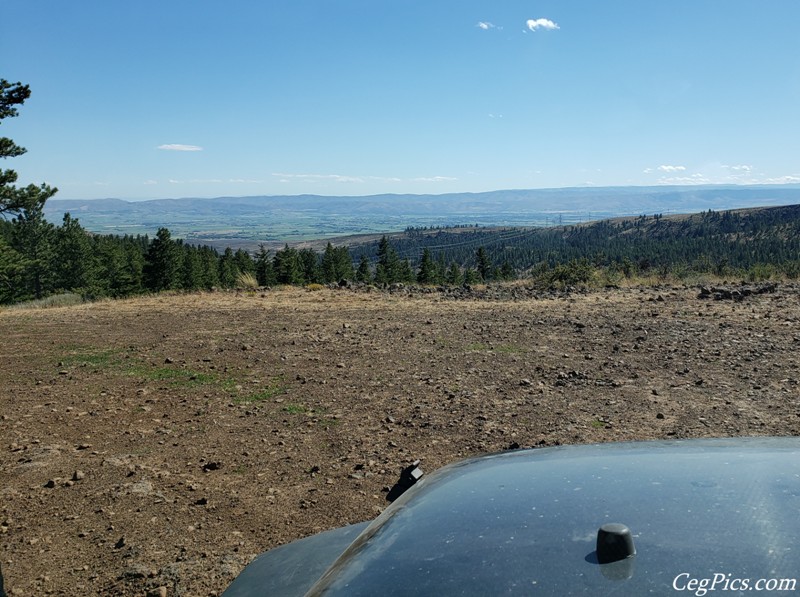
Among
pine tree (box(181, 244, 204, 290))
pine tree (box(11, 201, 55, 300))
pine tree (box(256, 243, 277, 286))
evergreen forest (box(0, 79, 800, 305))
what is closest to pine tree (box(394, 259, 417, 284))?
evergreen forest (box(0, 79, 800, 305))

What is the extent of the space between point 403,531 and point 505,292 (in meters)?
14.9

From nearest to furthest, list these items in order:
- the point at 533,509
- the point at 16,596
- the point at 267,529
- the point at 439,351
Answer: the point at 533,509
the point at 16,596
the point at 267,529
the point at 439,351

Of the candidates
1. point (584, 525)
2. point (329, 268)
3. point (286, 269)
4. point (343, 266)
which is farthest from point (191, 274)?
point (584, 525)

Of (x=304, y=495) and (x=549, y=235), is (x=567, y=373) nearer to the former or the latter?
(x=304, y=495)

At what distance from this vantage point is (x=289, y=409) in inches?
269

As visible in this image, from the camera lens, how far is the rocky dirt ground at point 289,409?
165 inches

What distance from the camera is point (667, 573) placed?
1.37 m

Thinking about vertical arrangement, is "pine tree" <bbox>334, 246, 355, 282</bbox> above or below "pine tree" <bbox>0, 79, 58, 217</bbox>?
below

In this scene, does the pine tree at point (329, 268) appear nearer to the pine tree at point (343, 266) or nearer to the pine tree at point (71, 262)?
the pine tree at point (343, 266)

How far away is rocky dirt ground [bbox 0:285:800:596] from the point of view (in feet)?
13.8

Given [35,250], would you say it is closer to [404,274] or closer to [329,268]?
[329,268]

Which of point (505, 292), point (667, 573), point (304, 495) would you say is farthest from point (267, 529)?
point (505, 292)

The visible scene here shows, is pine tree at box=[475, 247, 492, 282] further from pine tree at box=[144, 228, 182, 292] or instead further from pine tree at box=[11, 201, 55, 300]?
pine tree at box=[11, 201, 55, 300]

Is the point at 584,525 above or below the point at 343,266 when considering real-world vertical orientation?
above
